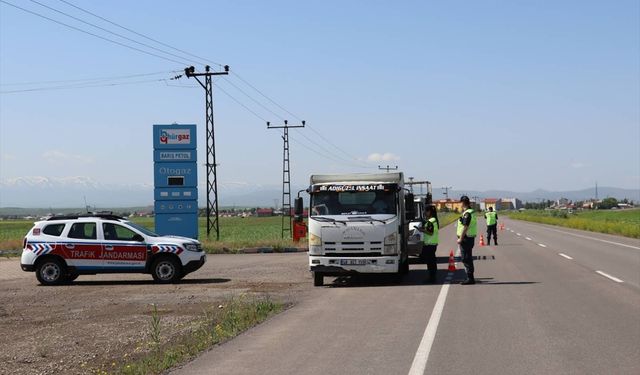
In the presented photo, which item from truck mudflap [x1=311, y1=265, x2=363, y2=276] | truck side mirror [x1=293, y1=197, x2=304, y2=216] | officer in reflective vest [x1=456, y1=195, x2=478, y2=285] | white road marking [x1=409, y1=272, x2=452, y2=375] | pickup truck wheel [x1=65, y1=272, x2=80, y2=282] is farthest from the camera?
pickup truck wheel [x1=65, y1=272, x2=80, y2=282]

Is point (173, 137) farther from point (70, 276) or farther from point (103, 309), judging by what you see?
point (103, 309)

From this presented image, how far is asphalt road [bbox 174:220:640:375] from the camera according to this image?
27.3 ft

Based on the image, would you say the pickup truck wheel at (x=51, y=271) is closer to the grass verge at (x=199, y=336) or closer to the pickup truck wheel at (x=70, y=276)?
the pickup truck wheel at (x=70, y=276)

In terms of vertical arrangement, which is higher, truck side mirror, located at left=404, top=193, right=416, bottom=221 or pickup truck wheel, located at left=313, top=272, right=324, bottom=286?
truck side mirror, located at left=404, top=193, right=416, bottom=221

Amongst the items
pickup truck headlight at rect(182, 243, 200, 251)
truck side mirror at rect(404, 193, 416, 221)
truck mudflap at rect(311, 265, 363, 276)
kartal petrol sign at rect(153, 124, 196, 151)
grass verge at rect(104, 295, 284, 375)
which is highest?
kartal petrol sign at rect(153, 124, 196, 151)

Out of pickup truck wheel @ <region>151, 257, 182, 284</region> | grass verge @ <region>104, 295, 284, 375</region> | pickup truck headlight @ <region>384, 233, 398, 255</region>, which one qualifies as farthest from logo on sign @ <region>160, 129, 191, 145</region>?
grass verge @ <region>104, 295, 284, 375</region>

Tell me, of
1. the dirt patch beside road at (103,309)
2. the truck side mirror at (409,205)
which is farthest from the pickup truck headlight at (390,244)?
the dirt patch beside road at (103,309)

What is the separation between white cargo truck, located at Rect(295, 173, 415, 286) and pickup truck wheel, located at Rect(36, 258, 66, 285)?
6.69 m

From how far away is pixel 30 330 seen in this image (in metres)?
12.5

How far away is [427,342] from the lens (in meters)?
9.70

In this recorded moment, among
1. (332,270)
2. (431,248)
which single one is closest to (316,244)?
(332,270)

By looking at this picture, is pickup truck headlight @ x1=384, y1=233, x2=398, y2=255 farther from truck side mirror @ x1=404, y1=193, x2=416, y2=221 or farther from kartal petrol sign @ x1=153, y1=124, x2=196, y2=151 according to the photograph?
kartal petrol sign @ x1=153, y1=124, x2=196, y2=151

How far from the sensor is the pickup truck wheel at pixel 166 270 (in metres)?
20.3

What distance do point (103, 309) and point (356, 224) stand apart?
5976 millimetres
